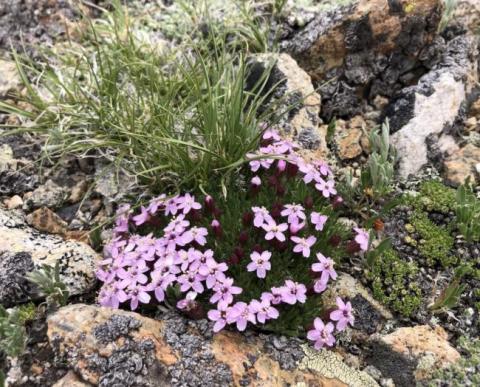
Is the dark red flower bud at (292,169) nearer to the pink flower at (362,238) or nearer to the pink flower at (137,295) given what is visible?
the pink flower at (362,238)

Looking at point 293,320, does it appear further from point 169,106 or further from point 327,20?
point 327,20

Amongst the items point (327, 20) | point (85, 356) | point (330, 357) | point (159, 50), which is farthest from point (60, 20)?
point (330, 357)

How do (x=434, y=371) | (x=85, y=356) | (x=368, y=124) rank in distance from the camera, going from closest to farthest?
(x=85, y=356) < (x=434, y=371) < (x=368, y=124)

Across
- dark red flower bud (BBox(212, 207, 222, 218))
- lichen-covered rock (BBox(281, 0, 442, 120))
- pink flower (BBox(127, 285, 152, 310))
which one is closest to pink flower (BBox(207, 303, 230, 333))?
pink flower (BBox(127, 285, 152, 310))

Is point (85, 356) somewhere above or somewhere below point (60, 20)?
below

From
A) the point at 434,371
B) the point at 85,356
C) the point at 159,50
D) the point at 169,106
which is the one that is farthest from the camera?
the point at 159,50
